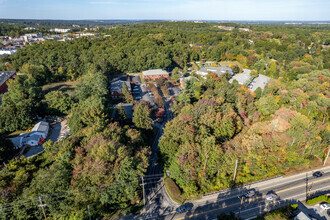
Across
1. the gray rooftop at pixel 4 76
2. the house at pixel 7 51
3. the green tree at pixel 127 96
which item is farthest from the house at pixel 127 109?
the house at pixel 7 51

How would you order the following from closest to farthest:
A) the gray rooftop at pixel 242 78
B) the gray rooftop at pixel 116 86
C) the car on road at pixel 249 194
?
the car on road at pixel 249 194 < the gray rooftop at pixel 116 86 < the gray rooftop at pixel 242 78

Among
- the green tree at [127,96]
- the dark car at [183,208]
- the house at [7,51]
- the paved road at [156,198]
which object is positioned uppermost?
the house at [7,51]

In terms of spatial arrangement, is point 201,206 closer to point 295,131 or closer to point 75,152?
point 75,152

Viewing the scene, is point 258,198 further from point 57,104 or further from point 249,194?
point 57,104

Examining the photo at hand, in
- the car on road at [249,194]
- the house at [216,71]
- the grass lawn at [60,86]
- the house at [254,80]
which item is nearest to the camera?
the car on road at [249,194]

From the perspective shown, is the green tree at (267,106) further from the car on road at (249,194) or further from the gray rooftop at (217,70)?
the gray rooftop at (217,70)

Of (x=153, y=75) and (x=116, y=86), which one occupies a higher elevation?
(x=153, y=75)

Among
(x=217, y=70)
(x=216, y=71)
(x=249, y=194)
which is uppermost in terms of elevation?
(x=217, y=70)

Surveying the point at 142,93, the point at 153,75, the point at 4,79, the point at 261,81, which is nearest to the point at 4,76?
the point at 4,79

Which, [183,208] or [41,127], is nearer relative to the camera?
[183,208]

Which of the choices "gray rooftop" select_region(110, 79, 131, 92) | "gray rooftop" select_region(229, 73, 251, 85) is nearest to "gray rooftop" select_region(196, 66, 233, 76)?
"gray rooftop" select_region(229, 73, 251, 85)
